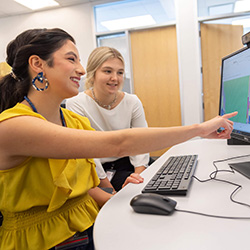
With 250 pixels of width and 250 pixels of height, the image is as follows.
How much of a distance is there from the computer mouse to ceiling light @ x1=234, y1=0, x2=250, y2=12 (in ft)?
13.6

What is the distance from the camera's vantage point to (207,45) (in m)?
4.17

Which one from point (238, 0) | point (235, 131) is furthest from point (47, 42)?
point (238, 0)

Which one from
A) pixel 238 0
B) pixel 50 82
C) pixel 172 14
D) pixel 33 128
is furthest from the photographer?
pixel 172 14

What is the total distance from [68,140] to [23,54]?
0.44 meters

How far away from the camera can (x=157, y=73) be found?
14.4 ft

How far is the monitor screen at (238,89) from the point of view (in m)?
0.97

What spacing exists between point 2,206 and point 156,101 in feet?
12.4

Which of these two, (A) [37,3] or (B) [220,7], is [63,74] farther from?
(A) [37,3]

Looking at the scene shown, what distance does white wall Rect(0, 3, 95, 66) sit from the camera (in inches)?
186

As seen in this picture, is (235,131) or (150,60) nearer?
(235,131)

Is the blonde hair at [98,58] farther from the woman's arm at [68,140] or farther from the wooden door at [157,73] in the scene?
the wooden door at [157,73]

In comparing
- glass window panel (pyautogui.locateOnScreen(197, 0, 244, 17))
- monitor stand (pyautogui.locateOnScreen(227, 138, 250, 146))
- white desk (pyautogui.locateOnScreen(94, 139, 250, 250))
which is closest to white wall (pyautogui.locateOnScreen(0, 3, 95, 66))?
glass window panel (pyautogui.locateOnScreen(197, 0, 244, 17))

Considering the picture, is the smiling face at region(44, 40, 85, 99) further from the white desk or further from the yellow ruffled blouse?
the white desk

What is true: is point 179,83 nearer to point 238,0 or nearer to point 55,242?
point 238,0
